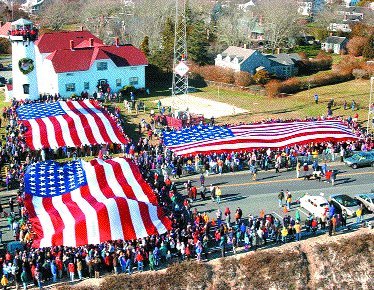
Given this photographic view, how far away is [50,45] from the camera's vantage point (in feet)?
204

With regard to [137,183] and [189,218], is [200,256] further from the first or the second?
[137,183]

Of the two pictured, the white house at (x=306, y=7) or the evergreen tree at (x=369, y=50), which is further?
the white house at (x=306, y=7)

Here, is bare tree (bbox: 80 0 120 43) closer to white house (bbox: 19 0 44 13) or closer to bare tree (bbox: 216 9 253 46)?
bare tree (bbox: 216 9 253 46)

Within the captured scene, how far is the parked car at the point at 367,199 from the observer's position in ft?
102

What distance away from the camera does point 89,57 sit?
59.2m

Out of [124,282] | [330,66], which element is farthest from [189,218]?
[330,66]

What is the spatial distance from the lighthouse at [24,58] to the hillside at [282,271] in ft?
105

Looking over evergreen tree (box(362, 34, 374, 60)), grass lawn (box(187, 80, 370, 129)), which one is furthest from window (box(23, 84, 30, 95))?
evergreen tree (box(362, 34, 374, 60))

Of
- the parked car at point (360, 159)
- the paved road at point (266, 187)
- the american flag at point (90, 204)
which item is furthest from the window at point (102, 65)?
the parked car at point (360, 159)

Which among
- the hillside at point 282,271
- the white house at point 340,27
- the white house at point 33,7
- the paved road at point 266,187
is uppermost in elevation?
the white house at point 33,7

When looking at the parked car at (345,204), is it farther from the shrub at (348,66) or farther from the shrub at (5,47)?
the shrub at (5,47)

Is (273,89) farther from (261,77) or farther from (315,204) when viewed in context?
(315,204)

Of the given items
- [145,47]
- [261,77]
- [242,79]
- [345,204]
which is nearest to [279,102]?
[242,79]

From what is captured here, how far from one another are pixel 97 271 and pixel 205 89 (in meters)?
40.2
